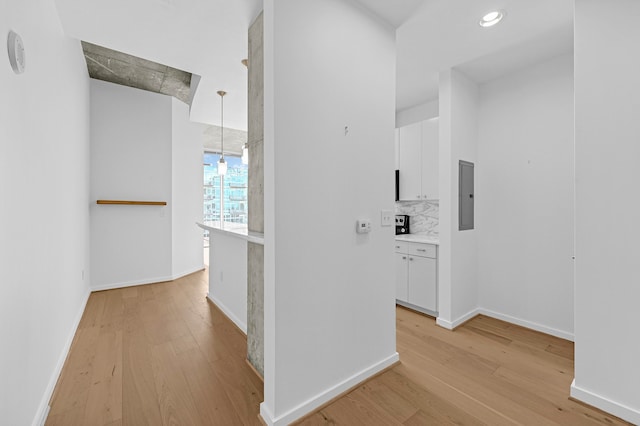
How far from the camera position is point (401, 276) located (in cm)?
347

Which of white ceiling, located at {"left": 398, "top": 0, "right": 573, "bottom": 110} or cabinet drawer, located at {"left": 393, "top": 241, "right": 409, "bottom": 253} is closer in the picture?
white ceiling, located at {"left": 398, "top": 0, "right": 573, "bottom": 110}

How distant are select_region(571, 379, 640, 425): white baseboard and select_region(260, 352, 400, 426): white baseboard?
119 cm

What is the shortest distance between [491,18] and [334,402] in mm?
3060

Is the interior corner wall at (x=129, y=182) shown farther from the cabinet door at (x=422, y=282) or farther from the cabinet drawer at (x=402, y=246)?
the cabinet door at (x=422, y=282)

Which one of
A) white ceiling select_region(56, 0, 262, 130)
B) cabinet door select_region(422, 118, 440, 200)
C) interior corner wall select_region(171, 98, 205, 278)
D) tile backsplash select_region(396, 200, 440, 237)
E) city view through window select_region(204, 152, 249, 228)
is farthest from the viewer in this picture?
city view through window select_region(204, 152, 249, 228)

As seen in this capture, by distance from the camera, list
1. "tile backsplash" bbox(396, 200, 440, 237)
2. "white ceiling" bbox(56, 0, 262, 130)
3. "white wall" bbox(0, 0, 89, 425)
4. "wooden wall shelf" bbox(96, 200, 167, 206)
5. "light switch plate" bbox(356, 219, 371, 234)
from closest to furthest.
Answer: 1. "white wall" bbox(0, 0, 89, 425)
2. "light switch plate" bbox(356, 219, 371, 234)
3. "white ceiling" bbox(56, 0, 262, 130)
4. "tile backsplash" bbox(396, 200, 440, 237)
5. "wooden wall shelf" bbox(96, 200, 167, 206)

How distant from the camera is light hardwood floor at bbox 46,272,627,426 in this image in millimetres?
1623

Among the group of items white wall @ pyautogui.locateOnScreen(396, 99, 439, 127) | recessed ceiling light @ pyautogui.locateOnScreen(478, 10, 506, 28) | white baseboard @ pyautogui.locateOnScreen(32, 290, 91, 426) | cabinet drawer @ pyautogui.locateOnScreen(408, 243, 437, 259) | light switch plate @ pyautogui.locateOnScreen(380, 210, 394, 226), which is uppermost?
recessed ceiling light @ pyautogui.locateOnScreen(478, 10, 506, 28)

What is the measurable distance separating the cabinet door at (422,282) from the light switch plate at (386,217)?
4.24 ft

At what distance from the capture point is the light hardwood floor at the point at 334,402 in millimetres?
1623

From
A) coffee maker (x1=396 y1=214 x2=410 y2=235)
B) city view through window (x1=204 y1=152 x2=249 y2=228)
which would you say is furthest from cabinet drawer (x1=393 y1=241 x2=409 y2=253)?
city view through window (x1=204 y1=152 x2=249 y2=228)

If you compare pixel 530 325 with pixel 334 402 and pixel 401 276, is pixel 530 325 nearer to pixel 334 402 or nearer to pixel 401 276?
pixel 401 276

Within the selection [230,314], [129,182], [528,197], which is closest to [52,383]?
[230,314]

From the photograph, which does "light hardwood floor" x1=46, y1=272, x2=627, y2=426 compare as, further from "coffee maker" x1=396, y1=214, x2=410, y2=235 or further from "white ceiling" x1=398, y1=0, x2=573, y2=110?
"white ceiling" x1=398, y1=0, x2=573, y2=110
